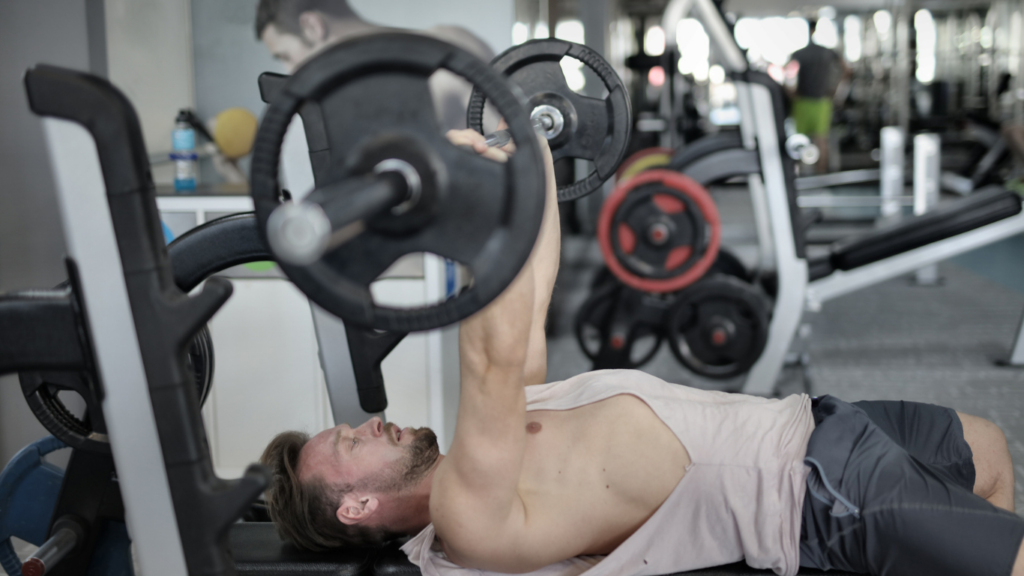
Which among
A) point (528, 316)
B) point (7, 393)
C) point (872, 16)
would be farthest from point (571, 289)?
point (872, 16)

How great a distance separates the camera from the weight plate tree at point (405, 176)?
0.66 metres

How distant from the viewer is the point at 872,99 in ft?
35.9

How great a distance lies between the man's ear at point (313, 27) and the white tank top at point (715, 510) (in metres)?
1.47

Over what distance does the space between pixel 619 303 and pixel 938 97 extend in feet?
29.2

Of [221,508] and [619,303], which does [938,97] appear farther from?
[221,508]

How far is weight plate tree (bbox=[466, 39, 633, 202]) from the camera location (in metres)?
1.32

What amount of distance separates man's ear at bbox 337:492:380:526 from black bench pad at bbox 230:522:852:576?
0.21 feet

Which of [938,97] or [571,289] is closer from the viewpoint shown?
[571,289]

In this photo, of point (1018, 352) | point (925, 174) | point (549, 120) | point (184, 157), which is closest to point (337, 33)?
point (184, 157)


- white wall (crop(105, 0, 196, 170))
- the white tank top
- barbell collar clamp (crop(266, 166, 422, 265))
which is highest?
white wall (crop(105, 0, 196, 170))

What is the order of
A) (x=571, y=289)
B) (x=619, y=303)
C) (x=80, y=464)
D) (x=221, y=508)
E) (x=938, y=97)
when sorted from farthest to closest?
(x=938, y=97)
(x=571, y=289)
(x=619, y=303)
(x=80, y=464)
(x=221, y=508)

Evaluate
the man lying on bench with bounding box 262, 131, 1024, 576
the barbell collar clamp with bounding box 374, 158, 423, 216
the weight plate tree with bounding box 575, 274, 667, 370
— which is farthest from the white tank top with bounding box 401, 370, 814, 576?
the weight plate tree with bounding box 575, 274, 667, 370

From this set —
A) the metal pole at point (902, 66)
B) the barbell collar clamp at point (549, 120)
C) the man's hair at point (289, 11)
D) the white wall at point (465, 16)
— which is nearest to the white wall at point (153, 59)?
the man's hair at point (289, 11)

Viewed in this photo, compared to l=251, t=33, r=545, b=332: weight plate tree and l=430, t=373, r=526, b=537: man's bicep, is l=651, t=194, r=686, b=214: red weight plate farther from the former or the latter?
l=251, t=33, r=545, b=332: weight plate tree
